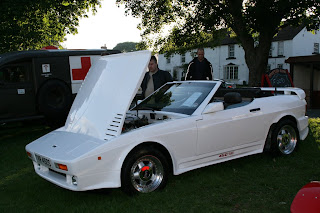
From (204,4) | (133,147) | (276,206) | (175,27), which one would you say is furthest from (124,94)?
(175,27)

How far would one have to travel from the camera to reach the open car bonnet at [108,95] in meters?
4.25

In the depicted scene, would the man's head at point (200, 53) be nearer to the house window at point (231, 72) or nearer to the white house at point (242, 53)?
the white house at point (242, 53)

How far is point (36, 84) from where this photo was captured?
880 cm

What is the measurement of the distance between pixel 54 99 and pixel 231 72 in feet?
118

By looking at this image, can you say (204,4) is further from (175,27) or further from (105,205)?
(105,205)

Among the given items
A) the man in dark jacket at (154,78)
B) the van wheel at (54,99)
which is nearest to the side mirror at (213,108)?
the man in dark jacket at (154,78)

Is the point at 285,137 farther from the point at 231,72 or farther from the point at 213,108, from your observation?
the point at 231,72

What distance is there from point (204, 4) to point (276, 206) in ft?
50.0

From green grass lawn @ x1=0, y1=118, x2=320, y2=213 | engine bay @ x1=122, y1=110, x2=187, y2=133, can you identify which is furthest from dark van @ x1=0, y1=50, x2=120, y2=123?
engine bay @ x1=122, y1=110, x2=187, y2=133

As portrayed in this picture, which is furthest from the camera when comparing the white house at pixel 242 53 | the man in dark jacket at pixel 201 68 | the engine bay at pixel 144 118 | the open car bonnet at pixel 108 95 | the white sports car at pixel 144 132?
the white house at pixel 242 53

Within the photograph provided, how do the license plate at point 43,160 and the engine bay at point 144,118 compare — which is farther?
the engine bay at point 144,118

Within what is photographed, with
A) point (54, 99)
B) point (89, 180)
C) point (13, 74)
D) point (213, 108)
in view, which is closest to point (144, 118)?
point (213, 108)

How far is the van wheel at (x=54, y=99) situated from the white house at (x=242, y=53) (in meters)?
29.2

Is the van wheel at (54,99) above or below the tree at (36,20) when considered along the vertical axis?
below
